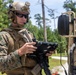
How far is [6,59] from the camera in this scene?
3.25 metres

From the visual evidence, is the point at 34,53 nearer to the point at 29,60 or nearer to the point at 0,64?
the point at 29,60

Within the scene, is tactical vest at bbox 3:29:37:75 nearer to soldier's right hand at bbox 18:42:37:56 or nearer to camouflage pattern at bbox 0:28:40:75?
camouflage pattern at bbox 0:28:40:75

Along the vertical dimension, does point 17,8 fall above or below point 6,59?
above

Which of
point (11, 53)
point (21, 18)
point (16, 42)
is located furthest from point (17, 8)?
point (11, 53)

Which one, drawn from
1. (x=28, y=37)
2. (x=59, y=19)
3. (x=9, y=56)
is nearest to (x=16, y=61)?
(x=9, y=56)

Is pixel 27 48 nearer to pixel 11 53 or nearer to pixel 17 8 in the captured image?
pixel 11 53

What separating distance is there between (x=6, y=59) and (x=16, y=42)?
0.93 ft

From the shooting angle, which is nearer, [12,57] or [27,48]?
[27,48]

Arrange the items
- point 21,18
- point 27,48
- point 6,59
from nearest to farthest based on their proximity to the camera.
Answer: point 27,48
point 6,59
point 21,18

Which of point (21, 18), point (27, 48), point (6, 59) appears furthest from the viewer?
point (21, 18)

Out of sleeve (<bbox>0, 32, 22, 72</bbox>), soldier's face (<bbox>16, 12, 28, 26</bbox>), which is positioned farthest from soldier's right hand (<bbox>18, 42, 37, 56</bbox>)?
Result: soldier's face (<bbox>16, 12, 28, 26</bbox>)

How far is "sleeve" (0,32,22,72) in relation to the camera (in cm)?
325

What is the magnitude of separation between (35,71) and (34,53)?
195mm

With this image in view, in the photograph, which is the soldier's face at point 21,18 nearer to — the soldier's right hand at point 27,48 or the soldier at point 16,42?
the soldier at point 16,42
